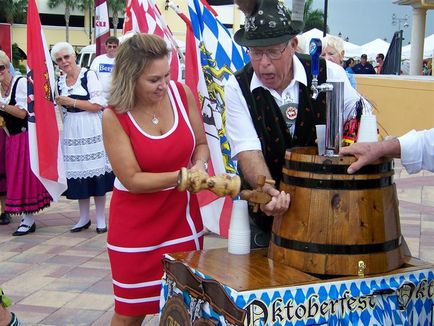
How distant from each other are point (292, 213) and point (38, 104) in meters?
4.21

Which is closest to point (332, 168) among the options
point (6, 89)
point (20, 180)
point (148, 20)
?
point (148, 20)

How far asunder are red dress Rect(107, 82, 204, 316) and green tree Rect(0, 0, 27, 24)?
5487 centimetres

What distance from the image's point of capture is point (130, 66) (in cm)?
282

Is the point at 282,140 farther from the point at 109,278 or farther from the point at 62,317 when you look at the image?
the point at 109,278

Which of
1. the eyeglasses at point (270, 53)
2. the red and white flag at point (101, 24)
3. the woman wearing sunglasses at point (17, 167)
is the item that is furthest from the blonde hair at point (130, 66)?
the red and white flag at point (101, 24)

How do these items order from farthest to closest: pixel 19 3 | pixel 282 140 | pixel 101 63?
pixel 19 3, pixel 101 63, pixel 282 140

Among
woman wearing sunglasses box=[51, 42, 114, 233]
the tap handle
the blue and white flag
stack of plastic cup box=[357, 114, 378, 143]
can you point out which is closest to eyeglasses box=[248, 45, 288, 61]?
the tap handle

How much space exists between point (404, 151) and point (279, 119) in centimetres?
60

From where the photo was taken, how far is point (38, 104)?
5867mm

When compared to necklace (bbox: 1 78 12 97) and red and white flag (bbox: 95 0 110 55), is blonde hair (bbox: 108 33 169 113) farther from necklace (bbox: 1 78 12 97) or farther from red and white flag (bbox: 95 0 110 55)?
red and white flag (bbox: 95 0 110 55)

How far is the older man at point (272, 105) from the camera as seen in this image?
2500 millimetres

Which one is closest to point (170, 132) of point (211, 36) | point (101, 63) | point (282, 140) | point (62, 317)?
point (282, 140)

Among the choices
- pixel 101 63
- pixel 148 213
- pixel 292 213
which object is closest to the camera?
pixel 292 213

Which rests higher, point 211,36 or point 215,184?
point 211,36
